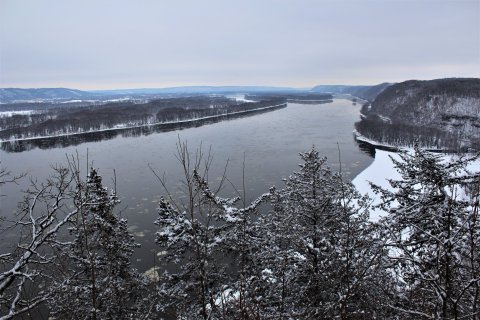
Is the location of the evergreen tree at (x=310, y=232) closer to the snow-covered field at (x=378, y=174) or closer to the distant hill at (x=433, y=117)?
the snow-covered field at (x=378, y=174)

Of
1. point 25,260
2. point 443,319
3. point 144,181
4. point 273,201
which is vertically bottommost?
point 144,181

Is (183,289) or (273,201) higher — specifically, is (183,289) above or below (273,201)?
below

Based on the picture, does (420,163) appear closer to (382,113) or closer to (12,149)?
(12,149)

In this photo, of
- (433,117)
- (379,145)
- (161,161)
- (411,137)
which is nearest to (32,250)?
(161,161)

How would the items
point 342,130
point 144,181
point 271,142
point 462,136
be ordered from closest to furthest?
point 144,181 < point 271,142 < point 462,136 < point 342,130

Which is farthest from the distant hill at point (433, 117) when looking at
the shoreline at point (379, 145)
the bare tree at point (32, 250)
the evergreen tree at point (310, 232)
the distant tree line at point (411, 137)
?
the bare tree at point (32, 250)

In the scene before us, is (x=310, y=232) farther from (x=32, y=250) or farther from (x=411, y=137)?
(x=411, y=137)

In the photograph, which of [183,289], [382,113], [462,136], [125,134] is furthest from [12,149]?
[382,113]
